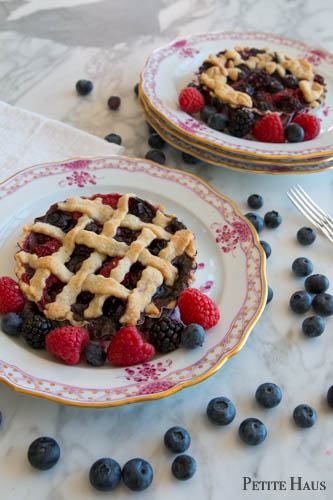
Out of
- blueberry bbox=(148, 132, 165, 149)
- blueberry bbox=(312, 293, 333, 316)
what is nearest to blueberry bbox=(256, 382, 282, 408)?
blueberry bbox=(312, 293, 333, 316)

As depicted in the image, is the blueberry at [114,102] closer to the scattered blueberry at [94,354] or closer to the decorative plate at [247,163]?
the decorative plate at [247,163]

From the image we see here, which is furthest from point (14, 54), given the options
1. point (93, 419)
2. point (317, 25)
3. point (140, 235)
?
point (93, 419)

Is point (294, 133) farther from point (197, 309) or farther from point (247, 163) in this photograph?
point (197, 309)

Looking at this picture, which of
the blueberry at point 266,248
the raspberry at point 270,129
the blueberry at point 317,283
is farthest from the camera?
the raspberry at point 270,129

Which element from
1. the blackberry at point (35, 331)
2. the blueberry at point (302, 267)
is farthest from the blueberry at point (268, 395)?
the blackberry at point (35, 331)

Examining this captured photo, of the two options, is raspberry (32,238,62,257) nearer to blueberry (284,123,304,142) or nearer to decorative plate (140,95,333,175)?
decorative plate (140,95,333,175)

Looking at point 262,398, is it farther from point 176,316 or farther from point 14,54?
point 14,54
